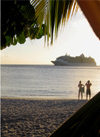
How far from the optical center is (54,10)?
2119mm

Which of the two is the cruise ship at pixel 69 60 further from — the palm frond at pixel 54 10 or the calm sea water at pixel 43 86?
the palm frond at pixel 54 10

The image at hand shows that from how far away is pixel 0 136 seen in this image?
7699 millimetres

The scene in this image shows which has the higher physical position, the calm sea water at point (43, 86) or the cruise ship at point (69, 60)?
the cruise ship at point (69, 60)

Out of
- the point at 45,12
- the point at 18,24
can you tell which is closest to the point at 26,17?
the point at 18,24

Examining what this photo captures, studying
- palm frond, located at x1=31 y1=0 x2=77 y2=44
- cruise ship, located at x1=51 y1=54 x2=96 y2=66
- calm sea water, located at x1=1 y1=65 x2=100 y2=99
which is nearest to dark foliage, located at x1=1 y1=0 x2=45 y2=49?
palm frond, located at x1=31 y1=0 x2=77 y2=44

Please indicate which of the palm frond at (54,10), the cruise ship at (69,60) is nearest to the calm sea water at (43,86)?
the palm frond at (54,10)

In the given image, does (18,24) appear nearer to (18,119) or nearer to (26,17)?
(26,17)

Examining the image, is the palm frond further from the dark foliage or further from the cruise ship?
the cruise ship

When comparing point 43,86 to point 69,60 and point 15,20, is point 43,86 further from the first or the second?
point 69,60

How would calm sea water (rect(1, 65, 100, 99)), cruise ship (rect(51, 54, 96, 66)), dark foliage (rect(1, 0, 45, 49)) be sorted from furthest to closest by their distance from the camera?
cruise ship (rect(51, 54, 96, 66)), calm sea water (rect(1, 65, 100, 99)), dark foliage (rect(1, 0, 45, 49))

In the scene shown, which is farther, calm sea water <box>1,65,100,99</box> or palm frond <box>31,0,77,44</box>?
calm sea water <box>1,65,100,99</box>

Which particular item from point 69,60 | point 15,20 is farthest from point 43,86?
point 69,60

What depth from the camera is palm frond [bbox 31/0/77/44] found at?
1.97m

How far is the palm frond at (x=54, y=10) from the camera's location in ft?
6.46
